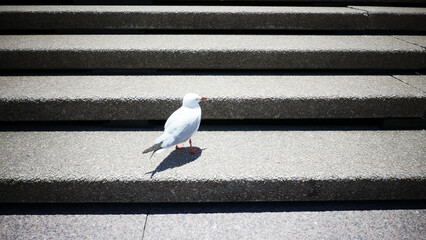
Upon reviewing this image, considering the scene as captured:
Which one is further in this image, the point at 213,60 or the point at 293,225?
the point at 213,60

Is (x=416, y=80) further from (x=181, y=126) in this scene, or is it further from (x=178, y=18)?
(x=178, y=18)

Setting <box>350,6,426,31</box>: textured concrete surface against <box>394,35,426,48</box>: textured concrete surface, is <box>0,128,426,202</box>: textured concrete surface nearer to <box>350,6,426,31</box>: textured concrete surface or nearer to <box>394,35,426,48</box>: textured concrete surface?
<box>394,35,426,48</box>: textured concrete surface

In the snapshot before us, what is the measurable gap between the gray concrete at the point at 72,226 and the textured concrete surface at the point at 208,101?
684 millimetres

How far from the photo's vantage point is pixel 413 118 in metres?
1.95

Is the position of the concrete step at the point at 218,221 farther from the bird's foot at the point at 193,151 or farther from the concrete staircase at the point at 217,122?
the bird's foot at the point at 193,151

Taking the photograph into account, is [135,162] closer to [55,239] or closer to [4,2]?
[55,239]

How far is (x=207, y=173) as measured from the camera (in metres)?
1.49

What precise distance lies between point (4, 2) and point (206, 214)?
3.12 m

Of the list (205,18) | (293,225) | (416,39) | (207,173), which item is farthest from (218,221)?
(416,39)

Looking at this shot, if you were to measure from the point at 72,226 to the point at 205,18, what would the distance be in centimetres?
205

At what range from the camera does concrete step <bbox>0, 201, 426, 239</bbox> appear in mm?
1393

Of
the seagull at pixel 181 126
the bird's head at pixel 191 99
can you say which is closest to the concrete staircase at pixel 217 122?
the seagull at pixel 181 126

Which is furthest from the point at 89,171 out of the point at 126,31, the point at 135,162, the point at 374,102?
the point at 374,102

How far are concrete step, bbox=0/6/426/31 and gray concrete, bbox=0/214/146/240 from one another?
179 cm
